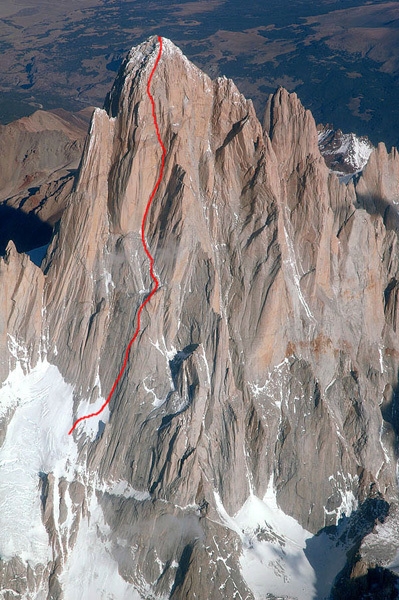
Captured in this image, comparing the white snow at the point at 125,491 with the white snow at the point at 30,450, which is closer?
the white snow at the point at 30,450

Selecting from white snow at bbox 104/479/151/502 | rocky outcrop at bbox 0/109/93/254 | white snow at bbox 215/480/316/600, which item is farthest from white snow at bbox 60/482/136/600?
rocky outcrop at bbox 0/109/93/254

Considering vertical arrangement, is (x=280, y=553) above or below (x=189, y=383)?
below

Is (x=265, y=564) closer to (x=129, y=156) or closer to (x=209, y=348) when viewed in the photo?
(x=209, y=348)

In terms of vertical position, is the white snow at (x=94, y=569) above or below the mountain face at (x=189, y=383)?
below

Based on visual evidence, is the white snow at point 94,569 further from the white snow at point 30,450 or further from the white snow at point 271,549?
the white snow at point 271,549

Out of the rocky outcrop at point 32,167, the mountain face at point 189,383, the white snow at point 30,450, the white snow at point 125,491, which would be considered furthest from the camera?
the rocky outcrop at point 32,167

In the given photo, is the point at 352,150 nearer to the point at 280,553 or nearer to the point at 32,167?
the point at 32,167

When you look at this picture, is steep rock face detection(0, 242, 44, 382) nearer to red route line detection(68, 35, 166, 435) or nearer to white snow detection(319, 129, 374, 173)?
red route line detection(68, 35, 166, 435)

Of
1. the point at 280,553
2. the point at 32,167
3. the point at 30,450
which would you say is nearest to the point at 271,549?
the point at 280,553

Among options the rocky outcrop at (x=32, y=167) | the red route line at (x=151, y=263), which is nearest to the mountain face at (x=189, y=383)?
the red route line at (x=151, y=263)
